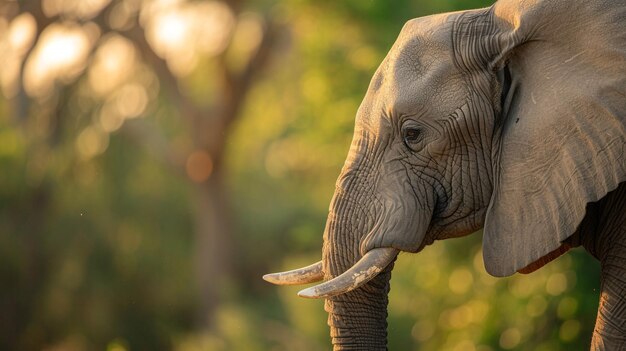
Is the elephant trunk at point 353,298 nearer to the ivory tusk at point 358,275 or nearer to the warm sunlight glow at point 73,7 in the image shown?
the ivory tusk at point 358,275

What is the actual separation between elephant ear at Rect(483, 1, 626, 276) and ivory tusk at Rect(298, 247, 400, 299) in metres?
0.31

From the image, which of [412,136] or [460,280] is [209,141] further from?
[412,136]

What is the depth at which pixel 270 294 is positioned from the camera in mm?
16531

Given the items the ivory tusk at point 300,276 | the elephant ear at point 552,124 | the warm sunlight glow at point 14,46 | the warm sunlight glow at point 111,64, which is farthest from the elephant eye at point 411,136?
the warm sunlight glow at point 111,64

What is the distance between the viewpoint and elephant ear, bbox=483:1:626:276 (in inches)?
142

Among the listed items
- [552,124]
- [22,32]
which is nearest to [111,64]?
[22,32]

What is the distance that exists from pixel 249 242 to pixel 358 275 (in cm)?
1655

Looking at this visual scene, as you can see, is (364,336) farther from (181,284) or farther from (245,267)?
(245,267)

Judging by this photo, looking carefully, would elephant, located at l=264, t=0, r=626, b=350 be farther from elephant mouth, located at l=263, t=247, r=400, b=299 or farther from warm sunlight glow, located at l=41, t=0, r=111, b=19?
warm sunlight glow, located at l=41, t=0, r=111, b=19

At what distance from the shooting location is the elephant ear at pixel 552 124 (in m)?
3.61

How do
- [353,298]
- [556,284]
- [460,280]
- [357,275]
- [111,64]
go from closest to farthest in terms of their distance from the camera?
[357,275], [353,298], [556,284], [460,280], [111,64]

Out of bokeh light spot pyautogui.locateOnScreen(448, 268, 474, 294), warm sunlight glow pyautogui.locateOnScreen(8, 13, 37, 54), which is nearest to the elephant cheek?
bokeh light spot pyautogui.locateOnScreen(448, 268, 474, 294)

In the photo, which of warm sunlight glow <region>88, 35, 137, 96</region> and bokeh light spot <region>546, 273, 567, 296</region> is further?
warm sunlight glow <region>88, 35, 137, 96</region>

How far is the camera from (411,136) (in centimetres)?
396
